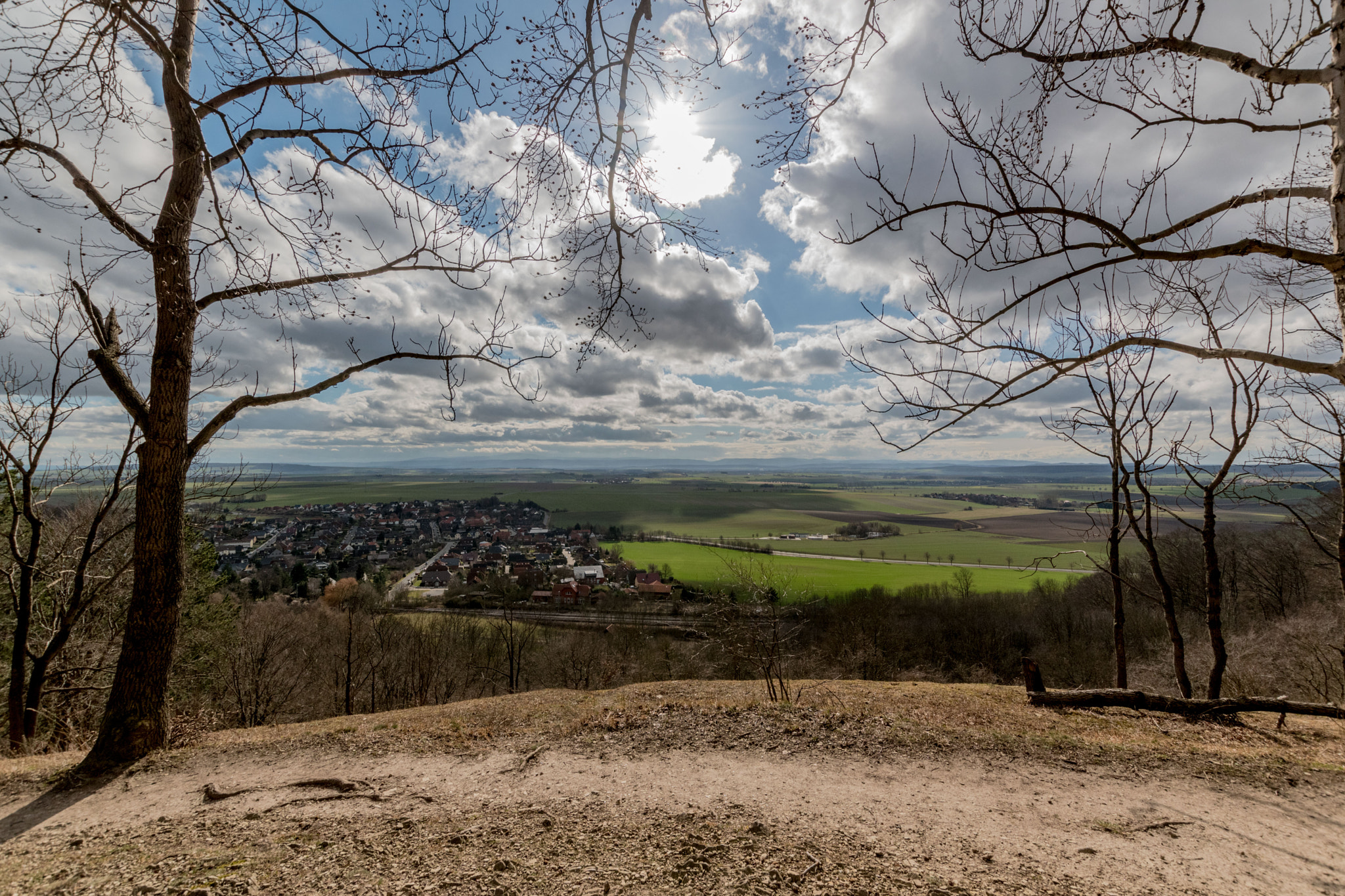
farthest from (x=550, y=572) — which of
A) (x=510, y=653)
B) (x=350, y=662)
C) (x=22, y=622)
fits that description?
(x=22, y=622)

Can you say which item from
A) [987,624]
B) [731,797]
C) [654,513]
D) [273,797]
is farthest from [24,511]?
[654,513]

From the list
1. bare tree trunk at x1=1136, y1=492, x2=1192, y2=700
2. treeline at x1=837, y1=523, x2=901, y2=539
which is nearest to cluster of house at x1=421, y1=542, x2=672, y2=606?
bare tree trunk at x1=1136, y1=492, x2=1192, y2=700

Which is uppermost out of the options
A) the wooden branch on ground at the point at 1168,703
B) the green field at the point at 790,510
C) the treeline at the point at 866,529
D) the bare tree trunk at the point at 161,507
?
the bare tree trunk at the point at 161,507

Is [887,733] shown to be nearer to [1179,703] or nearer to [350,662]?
[1179,703]

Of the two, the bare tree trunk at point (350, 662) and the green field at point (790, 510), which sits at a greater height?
the bare tree trunk at point (350, 662)

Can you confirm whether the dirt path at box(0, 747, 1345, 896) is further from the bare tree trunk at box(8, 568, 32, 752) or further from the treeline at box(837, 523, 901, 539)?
the treeline at box(837, 523, 901, 539)

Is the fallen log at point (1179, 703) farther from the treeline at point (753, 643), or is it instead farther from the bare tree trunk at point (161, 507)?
the bare tree trunk at point (161, 507)

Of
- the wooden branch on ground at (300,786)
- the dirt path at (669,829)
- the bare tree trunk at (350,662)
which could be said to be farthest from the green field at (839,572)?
the wooden branch on ground at (300,786)
